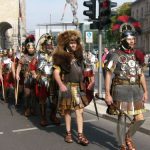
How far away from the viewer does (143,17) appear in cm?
12194

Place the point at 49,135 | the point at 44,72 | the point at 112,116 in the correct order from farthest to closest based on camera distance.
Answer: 1. the point at 112,116
2. the point at 44,72
3. the point at 49,135

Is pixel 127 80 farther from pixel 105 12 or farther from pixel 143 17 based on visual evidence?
pixel 143 17

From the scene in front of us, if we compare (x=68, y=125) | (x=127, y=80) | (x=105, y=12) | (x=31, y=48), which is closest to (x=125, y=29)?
(x=127, y=80)

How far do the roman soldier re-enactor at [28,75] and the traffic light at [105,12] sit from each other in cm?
309

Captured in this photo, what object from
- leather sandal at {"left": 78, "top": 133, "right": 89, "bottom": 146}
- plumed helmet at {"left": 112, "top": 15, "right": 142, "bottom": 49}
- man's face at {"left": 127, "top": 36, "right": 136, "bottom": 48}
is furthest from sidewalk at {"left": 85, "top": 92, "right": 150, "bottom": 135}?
man's face at {"left": 127, "top": 36, "right": 136, "bottom": 48}

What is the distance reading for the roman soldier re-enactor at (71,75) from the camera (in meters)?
7.53

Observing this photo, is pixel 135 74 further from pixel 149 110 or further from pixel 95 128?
pixel 149 110

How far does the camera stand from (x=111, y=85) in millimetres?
6930

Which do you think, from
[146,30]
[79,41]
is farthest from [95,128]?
[146,30]

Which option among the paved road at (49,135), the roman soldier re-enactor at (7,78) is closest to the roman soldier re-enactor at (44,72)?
the paved road at (49,135)

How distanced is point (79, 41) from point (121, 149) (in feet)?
6.26

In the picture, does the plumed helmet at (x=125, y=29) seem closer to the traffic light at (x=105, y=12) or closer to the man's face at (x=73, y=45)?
the man's face at (x=73, y=45)

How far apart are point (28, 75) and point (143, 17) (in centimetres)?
11372

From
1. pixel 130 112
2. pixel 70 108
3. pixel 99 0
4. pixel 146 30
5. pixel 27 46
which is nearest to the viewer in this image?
pixel 130 112
